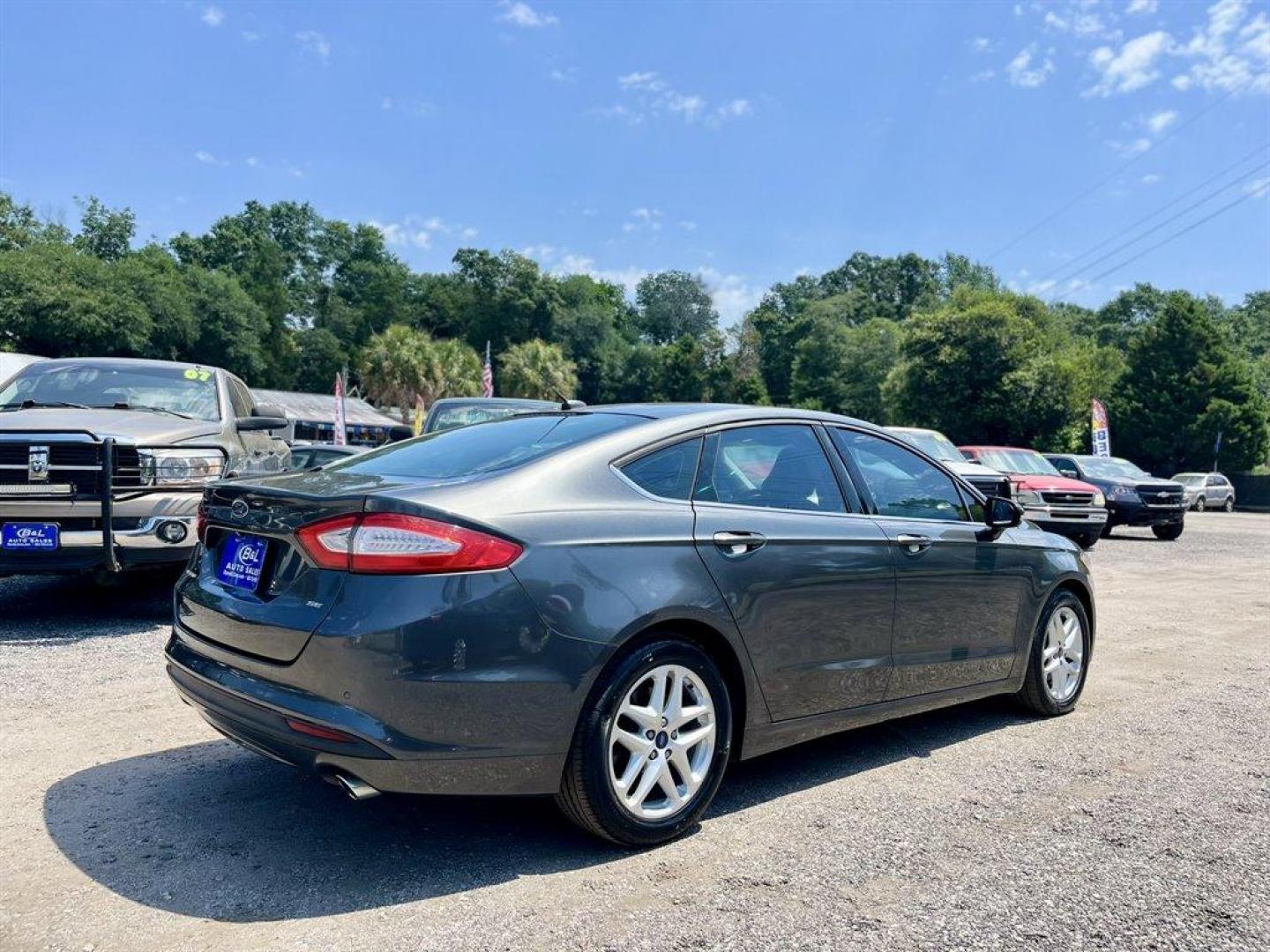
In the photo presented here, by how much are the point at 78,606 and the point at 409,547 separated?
604cm

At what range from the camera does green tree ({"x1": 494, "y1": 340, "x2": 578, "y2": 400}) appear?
5584 centimetres

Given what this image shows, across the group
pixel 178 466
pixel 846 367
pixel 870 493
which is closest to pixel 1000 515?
pixel 870 493

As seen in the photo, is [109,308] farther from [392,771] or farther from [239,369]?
[392,771]

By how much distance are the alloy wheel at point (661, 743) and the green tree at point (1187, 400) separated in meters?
46.5

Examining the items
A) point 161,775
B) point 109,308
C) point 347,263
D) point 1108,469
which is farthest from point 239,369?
point 161,775

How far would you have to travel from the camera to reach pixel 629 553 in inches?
122

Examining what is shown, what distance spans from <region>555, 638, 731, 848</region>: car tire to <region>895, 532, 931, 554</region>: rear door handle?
1.20 m

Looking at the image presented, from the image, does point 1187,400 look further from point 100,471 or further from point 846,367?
point 100,471

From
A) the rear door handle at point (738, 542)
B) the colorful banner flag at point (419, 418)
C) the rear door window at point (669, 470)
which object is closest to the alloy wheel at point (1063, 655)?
the rear door handle at point (738, 542)

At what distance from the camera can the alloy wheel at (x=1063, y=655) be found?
495 centimetres

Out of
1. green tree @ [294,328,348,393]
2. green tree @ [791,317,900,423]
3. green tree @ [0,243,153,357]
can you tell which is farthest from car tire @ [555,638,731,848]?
green tree @ [294,328,348,393]

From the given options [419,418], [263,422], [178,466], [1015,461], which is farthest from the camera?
[419,418]

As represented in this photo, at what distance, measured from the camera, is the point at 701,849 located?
3223 mm

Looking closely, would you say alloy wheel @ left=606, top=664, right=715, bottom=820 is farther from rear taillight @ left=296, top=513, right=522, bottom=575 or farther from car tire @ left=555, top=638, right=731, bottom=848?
rear taillight @ left=296, top=513, right=522, bottom=575
